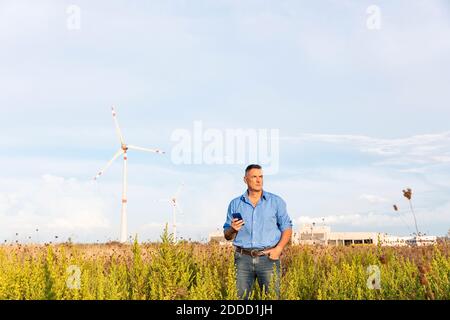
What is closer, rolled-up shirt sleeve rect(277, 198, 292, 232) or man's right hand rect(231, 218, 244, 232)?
man's right hand rect(231, 218, 244, 232)

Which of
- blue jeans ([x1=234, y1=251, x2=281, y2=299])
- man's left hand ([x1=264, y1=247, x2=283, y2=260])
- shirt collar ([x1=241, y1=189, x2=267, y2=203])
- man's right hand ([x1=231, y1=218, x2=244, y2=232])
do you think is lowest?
blue jeans ([x1=234, y1=251, x2=281, y2=299])

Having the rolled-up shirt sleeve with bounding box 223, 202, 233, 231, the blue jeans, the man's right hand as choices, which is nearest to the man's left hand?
the blue jeans

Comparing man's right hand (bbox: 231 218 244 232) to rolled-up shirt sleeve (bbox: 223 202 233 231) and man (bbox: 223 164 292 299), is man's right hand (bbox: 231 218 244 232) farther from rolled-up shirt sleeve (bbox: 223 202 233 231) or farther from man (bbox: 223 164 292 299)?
rolled-up shirt sleeve (bbox: 223 202 233 231)

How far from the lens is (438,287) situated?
8898mm

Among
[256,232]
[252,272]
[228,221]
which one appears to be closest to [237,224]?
[256,232]

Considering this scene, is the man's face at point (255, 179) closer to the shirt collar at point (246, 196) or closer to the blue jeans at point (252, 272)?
the shirt collar at point (246, 196)

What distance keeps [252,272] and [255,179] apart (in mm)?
1334

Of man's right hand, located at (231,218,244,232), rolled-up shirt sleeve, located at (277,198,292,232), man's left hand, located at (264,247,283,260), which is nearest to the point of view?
man's right hand, located at (231,218,244,232)

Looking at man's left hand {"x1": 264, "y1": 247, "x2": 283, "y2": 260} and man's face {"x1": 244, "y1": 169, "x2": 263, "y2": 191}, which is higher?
man's face {"x1": 244, "y1": 169, "x2": 263, "y2": 191}

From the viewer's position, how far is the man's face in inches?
305

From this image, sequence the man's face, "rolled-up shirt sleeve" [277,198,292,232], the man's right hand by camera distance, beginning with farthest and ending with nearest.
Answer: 1. "rolled-up shirt sleeve" [277,198,292,232]
2. the man's face
3. the man's right hand

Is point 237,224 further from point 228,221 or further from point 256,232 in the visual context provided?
point 228,221
